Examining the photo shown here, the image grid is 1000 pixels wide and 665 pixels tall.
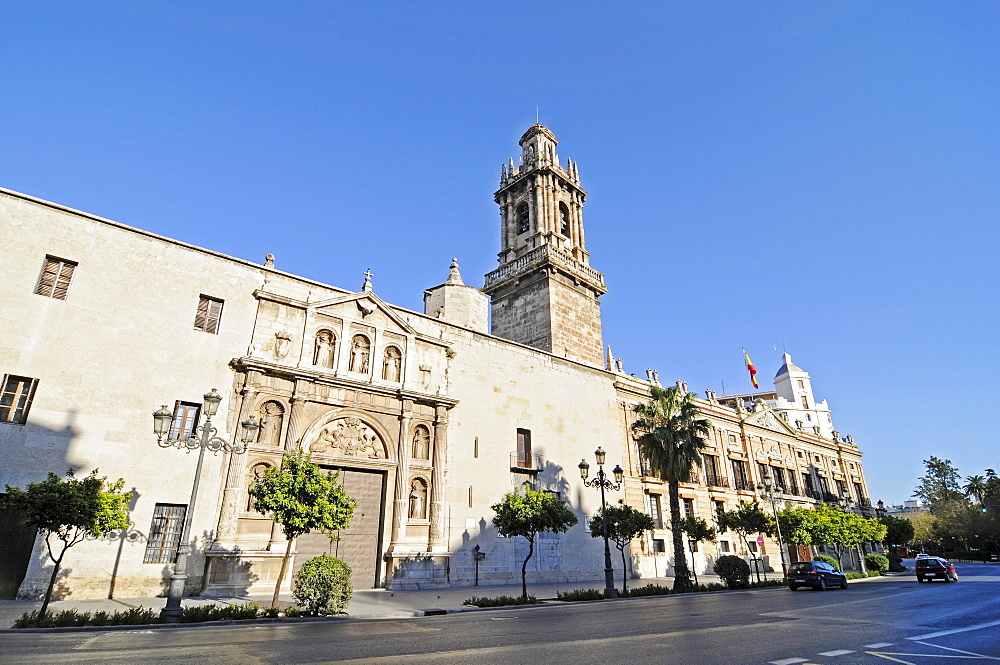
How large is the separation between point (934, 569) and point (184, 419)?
36936 mm

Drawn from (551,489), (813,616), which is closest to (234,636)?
(813,616)

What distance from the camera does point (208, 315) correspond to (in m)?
19.5

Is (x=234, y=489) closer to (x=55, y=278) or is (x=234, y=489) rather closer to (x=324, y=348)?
(x=324, y=348)

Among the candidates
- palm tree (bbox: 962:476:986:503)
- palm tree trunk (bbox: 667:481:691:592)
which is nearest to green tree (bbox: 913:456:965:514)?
palm tree (bbox: 962:476:986:503)

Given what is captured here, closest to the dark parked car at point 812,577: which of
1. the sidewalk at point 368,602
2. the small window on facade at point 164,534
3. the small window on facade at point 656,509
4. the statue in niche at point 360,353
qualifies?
the small window on facade at point 656,509

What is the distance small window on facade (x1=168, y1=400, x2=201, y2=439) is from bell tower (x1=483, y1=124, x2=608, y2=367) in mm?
21050

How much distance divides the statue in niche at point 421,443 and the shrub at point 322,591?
9.41m

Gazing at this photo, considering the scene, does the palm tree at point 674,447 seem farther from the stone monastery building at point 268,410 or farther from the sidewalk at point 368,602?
the sidewalk at point 368,602

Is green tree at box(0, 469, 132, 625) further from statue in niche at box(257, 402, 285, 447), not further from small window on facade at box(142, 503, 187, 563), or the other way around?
statue in niche at box(257, 402, 285, 447)

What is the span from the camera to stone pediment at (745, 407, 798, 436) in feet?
150

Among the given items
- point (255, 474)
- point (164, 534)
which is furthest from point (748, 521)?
point (164, 534)

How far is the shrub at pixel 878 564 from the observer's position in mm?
40219

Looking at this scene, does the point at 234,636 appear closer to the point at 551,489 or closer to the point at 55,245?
the point at 55,245

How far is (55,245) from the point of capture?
1714cm
